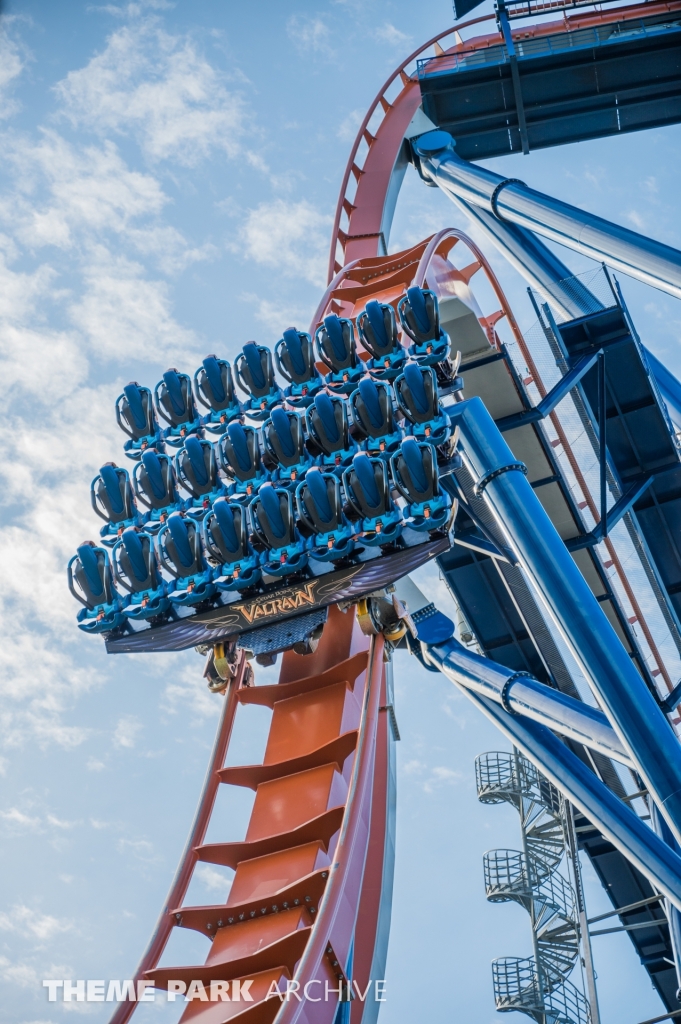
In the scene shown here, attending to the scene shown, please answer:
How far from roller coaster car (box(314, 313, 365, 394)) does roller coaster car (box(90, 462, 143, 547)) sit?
8.71 ft

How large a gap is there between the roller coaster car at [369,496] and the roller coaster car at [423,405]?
2.91 ft

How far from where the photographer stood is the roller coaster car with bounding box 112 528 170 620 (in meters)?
13.2

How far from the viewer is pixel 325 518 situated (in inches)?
502

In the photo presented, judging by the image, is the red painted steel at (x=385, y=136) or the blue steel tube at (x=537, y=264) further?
the red painted steel at (x=385, y=136)

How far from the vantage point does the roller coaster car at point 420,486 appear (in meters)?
12.6

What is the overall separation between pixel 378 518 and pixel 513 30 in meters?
13.9

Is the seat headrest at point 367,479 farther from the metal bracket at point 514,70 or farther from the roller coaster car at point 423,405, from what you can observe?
the metal bracket at point 514,70

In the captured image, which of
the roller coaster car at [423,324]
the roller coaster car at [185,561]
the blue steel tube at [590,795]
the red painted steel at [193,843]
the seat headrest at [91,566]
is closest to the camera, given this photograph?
the red painted steel at [193,843]

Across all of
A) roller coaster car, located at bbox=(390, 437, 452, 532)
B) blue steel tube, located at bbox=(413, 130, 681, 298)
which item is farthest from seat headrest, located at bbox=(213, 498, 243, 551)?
blue steel tube, located at bbox=(413, 130, 681, 298)

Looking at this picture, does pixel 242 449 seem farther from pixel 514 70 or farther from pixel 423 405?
pixel 514 70

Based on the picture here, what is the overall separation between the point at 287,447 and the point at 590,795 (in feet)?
15.2

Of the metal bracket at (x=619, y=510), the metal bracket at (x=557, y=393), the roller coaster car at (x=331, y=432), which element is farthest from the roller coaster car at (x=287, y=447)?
the metal bracket at (x=619, y=510)

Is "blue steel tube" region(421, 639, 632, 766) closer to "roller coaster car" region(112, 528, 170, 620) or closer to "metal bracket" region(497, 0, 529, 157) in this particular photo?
"roller coaster car" region(112, 528, 170, 620)

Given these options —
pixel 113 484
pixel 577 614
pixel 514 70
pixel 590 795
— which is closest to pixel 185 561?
pixel 113 484
